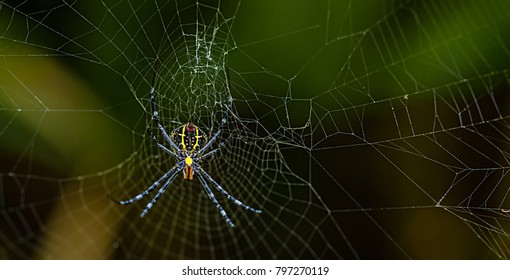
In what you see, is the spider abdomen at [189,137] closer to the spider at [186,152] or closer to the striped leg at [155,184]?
the spider at [186,152]

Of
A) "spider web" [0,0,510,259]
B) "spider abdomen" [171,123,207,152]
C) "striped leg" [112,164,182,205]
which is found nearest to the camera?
"spider web" [0,0,510,259]

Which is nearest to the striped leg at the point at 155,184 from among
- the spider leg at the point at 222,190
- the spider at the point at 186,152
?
the spider at the point at 186,152

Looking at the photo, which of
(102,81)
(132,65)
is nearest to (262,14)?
(132,65)

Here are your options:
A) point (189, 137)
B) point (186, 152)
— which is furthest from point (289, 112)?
point (186, 152)

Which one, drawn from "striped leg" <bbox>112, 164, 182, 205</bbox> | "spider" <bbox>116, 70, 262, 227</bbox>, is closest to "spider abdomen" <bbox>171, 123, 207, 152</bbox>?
"spider" <bbox>116, 70, 262, 227</bbox>

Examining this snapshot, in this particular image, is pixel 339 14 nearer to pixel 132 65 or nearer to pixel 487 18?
pixel 487 18

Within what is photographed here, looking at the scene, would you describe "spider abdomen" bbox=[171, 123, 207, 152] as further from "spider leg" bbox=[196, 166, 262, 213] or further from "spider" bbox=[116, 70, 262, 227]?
"spider leg" bbox=[196, 166, 262, 213]
